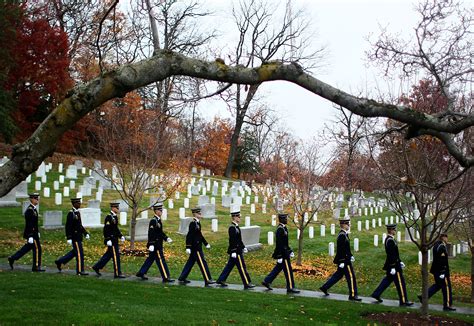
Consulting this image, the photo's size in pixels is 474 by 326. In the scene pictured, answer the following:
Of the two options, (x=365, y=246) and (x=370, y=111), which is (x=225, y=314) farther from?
(x=365, y=246)

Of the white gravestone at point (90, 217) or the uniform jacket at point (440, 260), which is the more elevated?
the white gravestone at point (90, 217)

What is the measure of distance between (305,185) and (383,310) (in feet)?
28.6

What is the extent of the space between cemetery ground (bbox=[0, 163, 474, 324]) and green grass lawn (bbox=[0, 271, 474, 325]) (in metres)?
0.02

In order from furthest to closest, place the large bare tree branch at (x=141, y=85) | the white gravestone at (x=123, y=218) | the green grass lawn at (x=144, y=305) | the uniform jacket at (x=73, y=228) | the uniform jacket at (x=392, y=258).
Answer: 1. the white gravestone at (x=123, y=218)
2. the uniform jacket at (x=73, y=228)
3. the uniform jacket at (x=392, y=258)
4. the green grass lawn at (x=144, y=305)
5. the large bare tree branch at (x=141, y=85)

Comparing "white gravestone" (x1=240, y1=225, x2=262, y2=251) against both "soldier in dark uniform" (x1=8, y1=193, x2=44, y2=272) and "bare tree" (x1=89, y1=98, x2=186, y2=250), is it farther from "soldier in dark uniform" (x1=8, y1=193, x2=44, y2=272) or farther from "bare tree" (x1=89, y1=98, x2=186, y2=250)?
"soldier in dark uniform" (x1=8, y1=193, x2=44, y2=272)

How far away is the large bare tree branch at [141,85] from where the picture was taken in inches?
188

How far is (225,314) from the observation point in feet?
31.0

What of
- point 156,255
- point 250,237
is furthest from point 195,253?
point 250,237

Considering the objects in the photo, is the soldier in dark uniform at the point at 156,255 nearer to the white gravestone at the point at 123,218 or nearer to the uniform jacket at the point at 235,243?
the uniform jacket at the point at 235,243

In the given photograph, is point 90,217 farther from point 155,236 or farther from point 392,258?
point 392,258

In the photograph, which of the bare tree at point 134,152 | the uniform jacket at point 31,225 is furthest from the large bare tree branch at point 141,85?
the bare tree at point 134,152

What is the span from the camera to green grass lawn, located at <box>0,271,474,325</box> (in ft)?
27.8

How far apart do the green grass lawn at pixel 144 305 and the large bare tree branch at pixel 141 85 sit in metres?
3.96

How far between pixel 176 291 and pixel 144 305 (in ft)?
6.55
